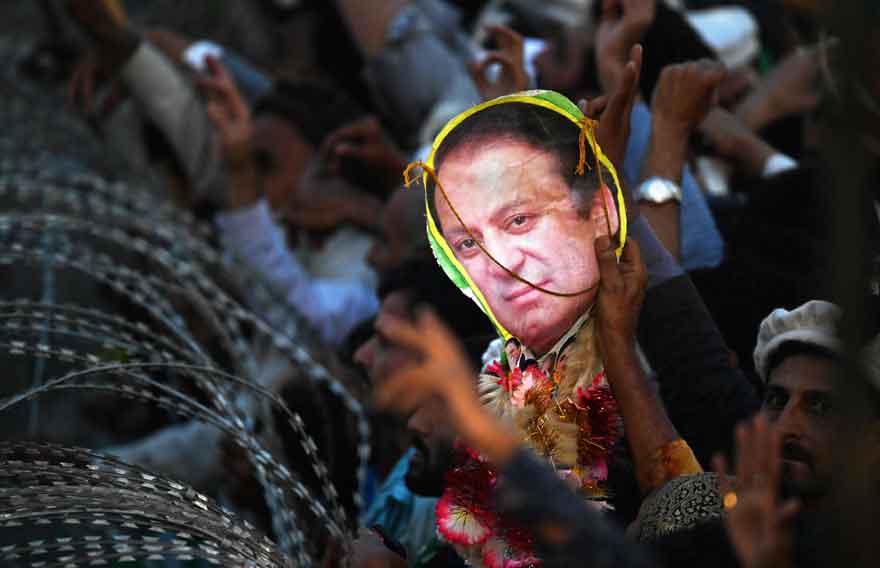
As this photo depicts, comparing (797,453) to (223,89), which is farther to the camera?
(223,89)

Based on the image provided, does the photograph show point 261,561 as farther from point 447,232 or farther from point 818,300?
point 818,300

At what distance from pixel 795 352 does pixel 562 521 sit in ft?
3.32

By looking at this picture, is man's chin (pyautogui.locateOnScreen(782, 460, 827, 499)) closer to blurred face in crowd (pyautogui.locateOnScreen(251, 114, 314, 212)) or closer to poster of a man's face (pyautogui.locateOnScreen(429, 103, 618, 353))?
poster of a man's face (pyautogui.locateOnScreen(429, 103, 618, 353))

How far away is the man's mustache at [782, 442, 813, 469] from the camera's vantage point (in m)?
2.20

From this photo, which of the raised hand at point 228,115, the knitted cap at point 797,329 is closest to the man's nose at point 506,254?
the knitted cap at point 797,329

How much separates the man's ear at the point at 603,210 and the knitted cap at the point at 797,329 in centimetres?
37

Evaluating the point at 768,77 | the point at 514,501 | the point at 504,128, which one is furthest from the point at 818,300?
the point at 768,77

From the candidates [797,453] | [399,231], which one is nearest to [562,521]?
[797,453]

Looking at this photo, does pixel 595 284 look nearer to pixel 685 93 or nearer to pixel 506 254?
pixel 506 254

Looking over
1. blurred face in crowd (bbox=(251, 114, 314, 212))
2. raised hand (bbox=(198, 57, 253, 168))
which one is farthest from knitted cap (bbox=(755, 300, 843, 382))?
blurred face in crowd (bbox=(251, 114, 314, 212))

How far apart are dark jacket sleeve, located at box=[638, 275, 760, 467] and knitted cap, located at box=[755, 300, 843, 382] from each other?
0.23ft

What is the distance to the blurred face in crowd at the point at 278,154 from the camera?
208 inches

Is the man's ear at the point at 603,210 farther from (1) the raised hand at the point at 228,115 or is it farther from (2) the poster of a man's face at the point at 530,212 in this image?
(1) the raised hand at the point at 228,115

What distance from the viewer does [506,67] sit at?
3172 mm
